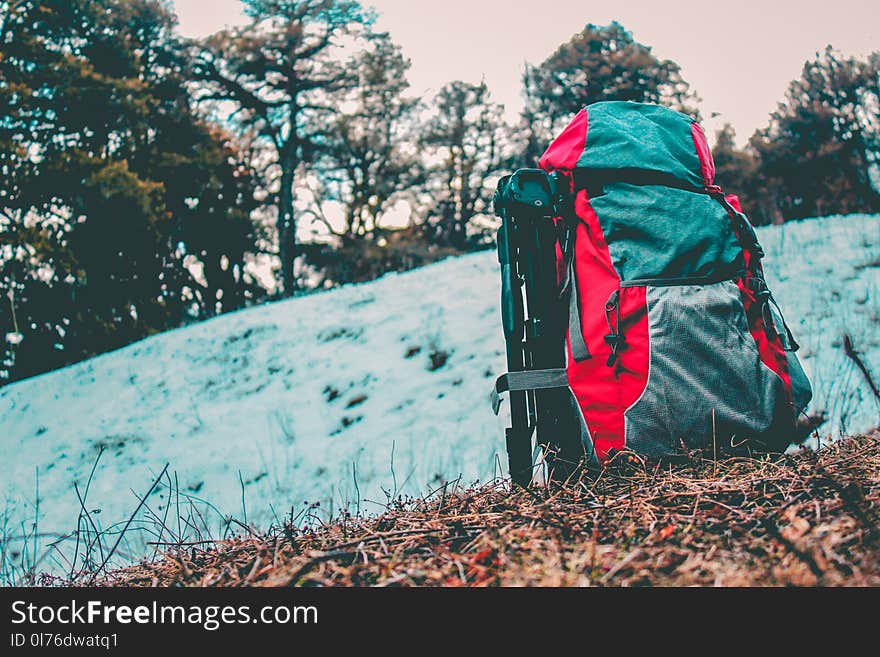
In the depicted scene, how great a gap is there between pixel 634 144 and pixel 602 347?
2.27ft

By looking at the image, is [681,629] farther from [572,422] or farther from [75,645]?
[572,422]

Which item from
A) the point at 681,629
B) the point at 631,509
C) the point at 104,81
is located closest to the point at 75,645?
the point at 681,629

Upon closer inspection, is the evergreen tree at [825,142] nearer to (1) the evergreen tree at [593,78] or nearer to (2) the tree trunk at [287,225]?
(1) the evergreen tree at [593,78]

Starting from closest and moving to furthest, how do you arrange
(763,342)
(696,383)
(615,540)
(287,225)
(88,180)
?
1. (615,540)
2. (696,383)
3. (763,342)
4. (88,180)
5. (287,225)

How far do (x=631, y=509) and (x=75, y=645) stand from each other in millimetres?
1074

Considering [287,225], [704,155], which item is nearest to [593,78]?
[287,225]

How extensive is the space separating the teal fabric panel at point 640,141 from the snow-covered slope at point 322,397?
6.60 feet

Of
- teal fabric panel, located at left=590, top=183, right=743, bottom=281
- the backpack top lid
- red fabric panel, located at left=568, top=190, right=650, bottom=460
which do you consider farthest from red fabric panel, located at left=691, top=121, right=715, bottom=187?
red fabric panel, located at left=568, top=190, right=650, bottom=460

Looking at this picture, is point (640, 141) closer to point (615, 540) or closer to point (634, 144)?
point (634, 144)

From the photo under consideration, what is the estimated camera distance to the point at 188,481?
509 centimetres

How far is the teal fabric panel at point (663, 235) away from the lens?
1.90m

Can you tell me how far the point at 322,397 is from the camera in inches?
235

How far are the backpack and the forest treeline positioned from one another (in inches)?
306

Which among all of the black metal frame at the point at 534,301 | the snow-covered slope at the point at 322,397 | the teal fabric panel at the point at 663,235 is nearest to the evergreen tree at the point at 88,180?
the snow-covered slope at the point at 322,397
